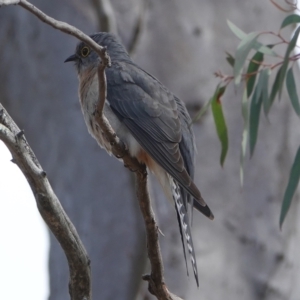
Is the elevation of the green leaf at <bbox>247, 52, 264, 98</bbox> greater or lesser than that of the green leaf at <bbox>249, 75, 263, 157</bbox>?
greater

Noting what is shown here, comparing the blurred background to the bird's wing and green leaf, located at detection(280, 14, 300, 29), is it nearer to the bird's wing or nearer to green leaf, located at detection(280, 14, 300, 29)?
the bird's wing

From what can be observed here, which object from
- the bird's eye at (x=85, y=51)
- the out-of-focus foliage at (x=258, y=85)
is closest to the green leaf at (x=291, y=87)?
the out-of-focus foliage at (x=258, y=85)

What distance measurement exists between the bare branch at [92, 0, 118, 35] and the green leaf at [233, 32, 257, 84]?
6.70 ft

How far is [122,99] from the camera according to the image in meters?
4.86

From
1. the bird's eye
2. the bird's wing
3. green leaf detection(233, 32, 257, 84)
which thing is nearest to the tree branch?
the bird's wing

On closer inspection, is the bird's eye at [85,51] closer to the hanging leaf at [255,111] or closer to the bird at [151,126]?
the bird at [151,126]

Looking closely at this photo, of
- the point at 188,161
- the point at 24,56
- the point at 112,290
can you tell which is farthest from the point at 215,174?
the point at 24,56

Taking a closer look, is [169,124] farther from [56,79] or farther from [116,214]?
[56,79]

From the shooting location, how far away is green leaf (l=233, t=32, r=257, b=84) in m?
4.46

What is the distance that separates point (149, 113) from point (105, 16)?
2.15 metres

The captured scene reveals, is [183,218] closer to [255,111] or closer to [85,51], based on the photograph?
[255,111]

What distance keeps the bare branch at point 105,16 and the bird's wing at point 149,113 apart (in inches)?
57.8

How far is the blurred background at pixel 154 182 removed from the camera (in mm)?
6613

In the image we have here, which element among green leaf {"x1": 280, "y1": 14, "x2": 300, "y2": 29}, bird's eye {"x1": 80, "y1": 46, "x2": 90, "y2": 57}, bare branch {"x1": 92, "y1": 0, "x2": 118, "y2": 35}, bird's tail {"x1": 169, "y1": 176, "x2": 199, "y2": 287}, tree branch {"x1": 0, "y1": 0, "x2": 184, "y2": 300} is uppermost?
bare branch {"x1": 92, "y1": 0, "x2": 118, "y2": 35}
